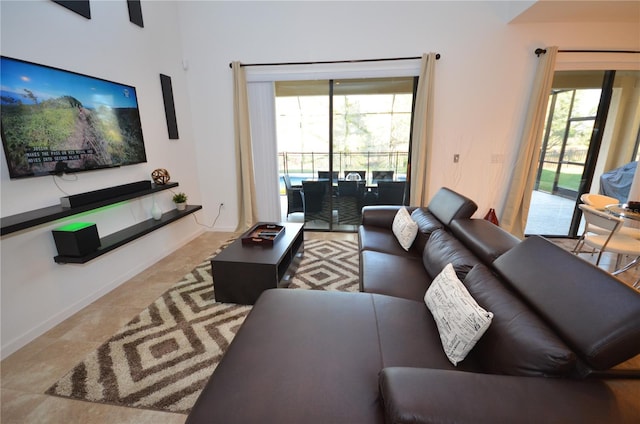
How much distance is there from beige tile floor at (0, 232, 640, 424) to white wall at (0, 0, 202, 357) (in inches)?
4.8

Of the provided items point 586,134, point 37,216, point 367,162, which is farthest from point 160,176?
point 586,134

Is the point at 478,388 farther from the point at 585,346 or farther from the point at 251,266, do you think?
the point at 251,266

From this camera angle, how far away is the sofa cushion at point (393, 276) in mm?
1761

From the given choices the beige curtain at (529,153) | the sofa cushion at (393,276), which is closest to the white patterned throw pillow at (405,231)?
the sofa cushion at (393,276)

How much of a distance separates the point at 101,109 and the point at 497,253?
130 inches

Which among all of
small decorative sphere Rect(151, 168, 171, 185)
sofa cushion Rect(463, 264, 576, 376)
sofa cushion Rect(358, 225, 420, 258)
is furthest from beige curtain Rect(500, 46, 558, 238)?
small decorative sphere Rect(151, 168, 171, 185)

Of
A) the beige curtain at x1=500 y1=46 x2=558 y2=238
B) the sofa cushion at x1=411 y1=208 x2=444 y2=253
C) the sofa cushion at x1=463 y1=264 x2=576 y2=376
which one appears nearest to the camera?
the sofa cushion at x1=463 y1=264 x2=576 y2=376

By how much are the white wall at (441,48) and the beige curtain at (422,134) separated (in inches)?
5.8

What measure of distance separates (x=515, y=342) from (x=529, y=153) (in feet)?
10.8

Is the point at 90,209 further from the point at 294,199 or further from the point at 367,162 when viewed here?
the point at 367,162

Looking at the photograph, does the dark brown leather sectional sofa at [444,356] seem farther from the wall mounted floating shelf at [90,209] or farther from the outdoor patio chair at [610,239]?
the wall mounted floating shelf at [90,209]

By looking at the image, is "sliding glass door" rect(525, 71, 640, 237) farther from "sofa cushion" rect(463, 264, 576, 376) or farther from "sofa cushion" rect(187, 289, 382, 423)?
"sofa cushion" rect(187, 289, 382, 423)

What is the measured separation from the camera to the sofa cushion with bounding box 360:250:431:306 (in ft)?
5.78

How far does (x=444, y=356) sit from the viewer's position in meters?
1.22
